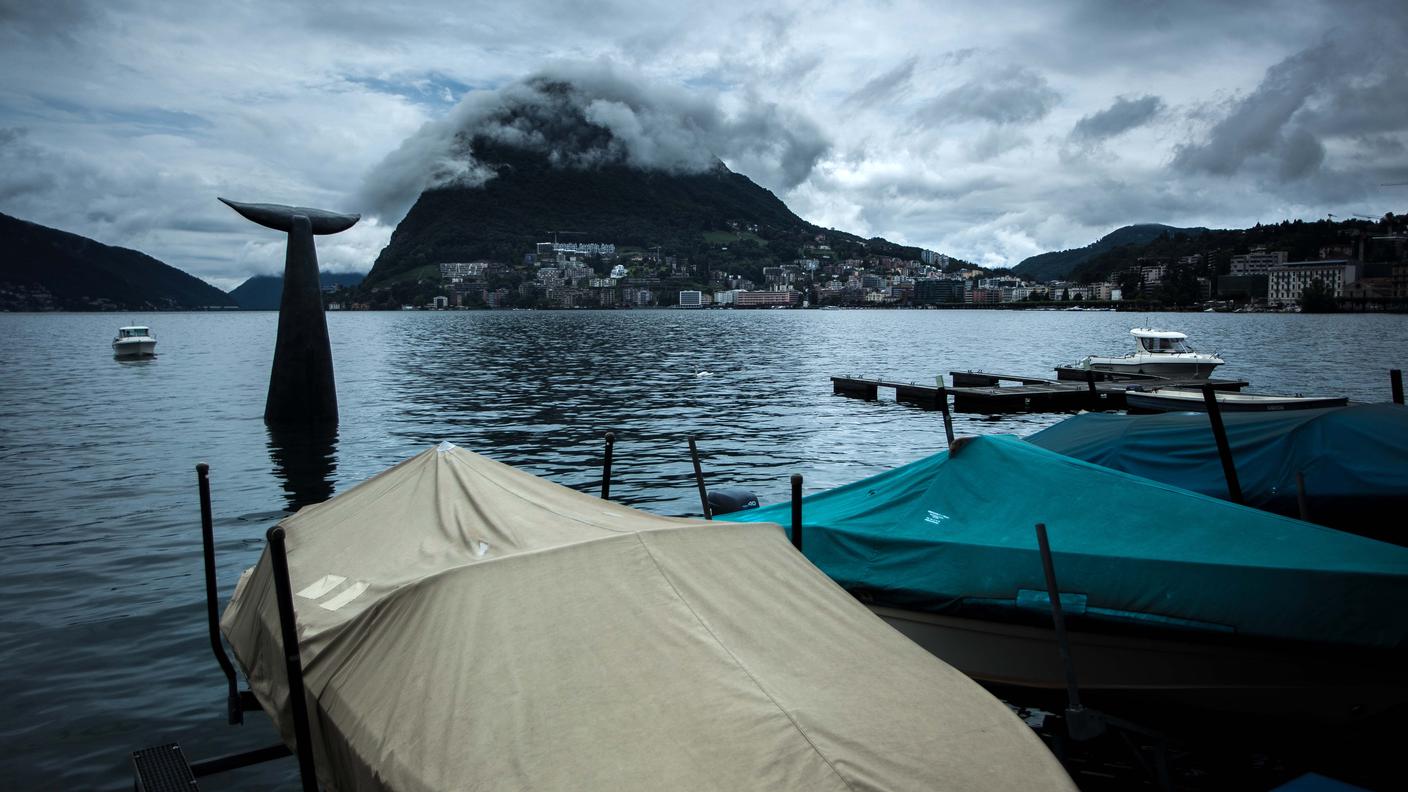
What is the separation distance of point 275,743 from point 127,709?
232 centimetres

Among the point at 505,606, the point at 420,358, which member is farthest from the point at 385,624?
the point at 420,358

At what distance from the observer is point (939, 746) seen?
5293 millimetres

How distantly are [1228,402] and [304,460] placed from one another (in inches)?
1172

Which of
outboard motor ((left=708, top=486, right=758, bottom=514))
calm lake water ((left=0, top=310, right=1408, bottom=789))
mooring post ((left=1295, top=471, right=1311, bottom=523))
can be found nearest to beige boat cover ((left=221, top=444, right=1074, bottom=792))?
calm lake water ((left=0, top=310, right=1408, bottom=789))

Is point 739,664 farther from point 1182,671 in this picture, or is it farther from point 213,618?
point 213,618

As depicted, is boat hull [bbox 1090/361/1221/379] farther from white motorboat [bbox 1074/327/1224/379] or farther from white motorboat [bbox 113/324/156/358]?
white motorboat [bbox 113/324/156/358]

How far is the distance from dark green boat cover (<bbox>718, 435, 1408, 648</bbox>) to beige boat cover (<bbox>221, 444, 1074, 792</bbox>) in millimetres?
4172

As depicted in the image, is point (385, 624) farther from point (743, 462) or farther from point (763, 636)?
point (743, 462)

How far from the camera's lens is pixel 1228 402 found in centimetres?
3136

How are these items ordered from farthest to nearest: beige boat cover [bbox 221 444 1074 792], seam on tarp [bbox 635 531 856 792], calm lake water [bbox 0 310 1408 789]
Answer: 1. calm lake water [bbox 0 310 1408 789]
2. beige boat cover [bbox 221 444 1074 792]
3. seam on tarp [bbox 635 531 856 792]

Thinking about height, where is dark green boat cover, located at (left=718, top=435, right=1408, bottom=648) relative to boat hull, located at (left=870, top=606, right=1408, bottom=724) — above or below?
above

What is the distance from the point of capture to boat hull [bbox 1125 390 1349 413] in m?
29.5

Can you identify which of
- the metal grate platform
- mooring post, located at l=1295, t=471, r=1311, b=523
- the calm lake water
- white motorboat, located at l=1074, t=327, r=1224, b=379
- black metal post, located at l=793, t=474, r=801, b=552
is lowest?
the calm lake water

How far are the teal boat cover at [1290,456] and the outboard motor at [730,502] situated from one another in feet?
17.5
